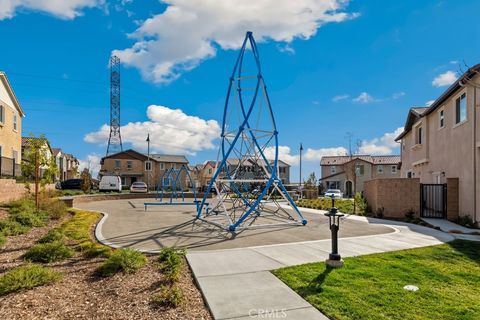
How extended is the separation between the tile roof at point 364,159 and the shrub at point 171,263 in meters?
48.2

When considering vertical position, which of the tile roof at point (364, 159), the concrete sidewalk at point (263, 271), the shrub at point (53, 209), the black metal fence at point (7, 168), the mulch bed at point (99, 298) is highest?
the tile roof at point (364, 159)

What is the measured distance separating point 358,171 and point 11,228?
4953cm

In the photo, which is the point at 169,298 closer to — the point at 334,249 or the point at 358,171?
the point at 334,249

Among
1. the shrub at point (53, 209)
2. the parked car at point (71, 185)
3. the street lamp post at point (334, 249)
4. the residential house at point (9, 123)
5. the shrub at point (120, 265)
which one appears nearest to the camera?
the shrub at point (120, 265)

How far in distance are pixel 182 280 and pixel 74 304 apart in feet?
5.84

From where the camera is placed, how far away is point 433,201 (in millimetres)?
16766

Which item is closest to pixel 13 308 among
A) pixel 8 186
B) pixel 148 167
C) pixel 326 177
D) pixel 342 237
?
pixel 342 237

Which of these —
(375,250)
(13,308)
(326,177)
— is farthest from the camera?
(326,177)

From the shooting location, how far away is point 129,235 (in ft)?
35.6

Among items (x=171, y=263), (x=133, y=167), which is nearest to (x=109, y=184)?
(x=133, y=167)

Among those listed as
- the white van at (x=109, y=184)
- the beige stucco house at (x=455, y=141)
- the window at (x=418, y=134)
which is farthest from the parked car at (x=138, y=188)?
the window at (x=418, y=134)

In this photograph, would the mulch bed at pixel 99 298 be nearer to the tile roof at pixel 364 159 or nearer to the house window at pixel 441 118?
the house window at pixel 441 118

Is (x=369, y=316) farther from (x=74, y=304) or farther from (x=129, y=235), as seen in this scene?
(x=129, y=235)

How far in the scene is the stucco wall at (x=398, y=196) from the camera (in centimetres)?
1617
